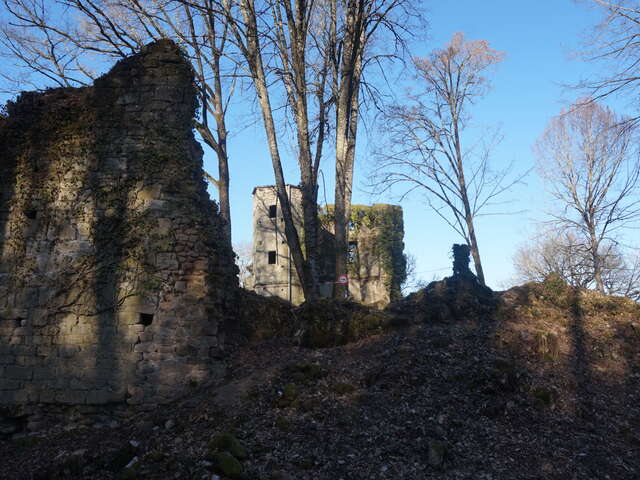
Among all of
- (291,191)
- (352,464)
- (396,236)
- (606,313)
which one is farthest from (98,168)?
(396,236)

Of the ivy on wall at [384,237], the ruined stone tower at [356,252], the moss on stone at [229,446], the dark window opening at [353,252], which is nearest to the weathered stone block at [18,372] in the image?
the moss on stone at [229,446]

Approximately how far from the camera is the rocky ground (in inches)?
189

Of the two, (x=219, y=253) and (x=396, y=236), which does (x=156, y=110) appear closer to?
(x=219, y=253)

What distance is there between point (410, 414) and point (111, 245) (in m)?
4.89

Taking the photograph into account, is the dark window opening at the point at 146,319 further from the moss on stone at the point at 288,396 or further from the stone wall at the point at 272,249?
the stone wall at the point at 272,249

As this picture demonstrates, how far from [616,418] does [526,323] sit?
210cm

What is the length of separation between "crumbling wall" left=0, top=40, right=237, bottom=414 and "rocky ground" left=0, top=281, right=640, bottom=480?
2.29 feet

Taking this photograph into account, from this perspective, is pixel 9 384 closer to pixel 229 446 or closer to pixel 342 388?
pixel 229 446

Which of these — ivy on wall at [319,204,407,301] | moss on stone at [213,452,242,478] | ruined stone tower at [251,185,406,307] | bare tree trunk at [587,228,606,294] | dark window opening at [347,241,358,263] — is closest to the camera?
moss on stone at [213,452,242,478]

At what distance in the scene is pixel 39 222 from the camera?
294 inches

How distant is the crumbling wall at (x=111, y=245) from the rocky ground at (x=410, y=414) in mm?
697

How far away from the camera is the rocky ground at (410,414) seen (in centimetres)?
481

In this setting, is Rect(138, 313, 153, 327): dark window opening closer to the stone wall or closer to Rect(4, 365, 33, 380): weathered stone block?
Rect(4, 365, 33, 380): weathered stone block

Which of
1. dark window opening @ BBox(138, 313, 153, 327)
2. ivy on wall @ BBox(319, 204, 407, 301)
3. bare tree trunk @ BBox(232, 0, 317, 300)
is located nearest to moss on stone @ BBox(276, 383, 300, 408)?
dark window opening @ BBox(138, 313, 153, 327)
